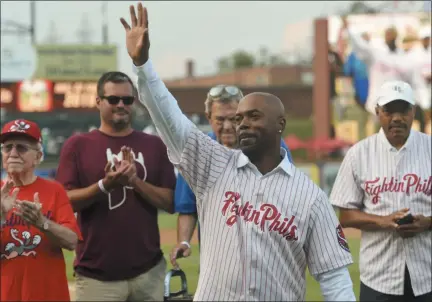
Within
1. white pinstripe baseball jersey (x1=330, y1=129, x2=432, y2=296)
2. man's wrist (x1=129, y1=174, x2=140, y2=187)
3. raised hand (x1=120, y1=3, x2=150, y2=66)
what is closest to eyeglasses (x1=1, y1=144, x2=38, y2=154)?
man's wrist (x1=129, y1=174, x2=140, y2=187)

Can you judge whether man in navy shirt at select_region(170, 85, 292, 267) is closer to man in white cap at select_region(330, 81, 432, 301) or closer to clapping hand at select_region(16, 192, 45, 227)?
man in white cap at select_region(330, 81, 432, 301)

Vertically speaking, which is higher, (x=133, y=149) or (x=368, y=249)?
(x=133, y=149)

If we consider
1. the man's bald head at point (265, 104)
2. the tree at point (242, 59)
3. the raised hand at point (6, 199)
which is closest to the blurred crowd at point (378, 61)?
the raised hand at point (6, 199)

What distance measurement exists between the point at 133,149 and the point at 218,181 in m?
2.32

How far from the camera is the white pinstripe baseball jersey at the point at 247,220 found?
4.01 meters

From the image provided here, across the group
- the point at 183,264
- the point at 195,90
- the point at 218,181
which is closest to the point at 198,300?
the point at 218,181

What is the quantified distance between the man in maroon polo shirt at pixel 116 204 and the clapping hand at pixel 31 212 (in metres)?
1.02

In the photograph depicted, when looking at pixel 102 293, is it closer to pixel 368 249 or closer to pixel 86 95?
pixel 368 249

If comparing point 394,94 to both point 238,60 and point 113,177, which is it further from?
point 238,60

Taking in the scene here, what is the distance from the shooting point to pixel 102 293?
6.20 meters

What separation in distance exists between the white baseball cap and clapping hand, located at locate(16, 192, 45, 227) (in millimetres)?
2308

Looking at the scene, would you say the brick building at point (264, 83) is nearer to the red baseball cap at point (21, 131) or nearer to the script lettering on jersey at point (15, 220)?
the red baseball cap at point (21, 131)

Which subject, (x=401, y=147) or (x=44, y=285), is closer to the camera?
(x=44, y=285)

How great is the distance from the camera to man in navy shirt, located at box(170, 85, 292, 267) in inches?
242
